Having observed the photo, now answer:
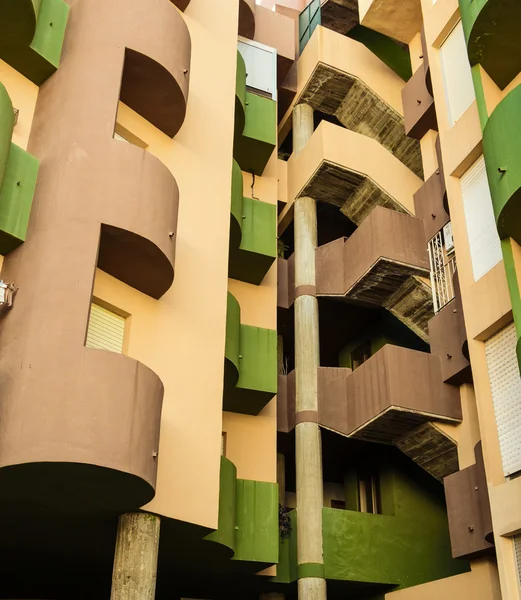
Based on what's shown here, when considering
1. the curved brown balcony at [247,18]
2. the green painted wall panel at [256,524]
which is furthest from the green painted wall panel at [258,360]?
the curved brown balcony at [247,18]

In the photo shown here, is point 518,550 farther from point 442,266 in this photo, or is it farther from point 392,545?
point 442,266

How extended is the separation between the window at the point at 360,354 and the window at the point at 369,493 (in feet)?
12.4

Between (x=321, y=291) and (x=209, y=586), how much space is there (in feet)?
28.3

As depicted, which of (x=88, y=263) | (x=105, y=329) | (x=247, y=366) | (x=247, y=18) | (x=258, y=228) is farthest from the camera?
(x=247, y=18)

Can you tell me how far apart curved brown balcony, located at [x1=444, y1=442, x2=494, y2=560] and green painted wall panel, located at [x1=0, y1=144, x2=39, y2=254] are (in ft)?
32.6

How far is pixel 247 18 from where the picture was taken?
931 inches

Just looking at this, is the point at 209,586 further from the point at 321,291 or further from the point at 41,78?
the point at 41,78

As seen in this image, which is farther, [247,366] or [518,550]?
[247,366]

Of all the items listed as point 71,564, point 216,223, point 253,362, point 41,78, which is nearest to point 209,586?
point 71,564

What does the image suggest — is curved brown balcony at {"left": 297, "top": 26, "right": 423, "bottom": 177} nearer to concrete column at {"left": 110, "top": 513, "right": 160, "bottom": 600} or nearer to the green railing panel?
the green railing panel

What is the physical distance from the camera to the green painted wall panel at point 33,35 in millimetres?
13633

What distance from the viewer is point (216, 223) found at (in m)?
16.7

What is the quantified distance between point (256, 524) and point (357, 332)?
1166 cm

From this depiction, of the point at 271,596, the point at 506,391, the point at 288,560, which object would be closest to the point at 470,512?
the point at 506,391
